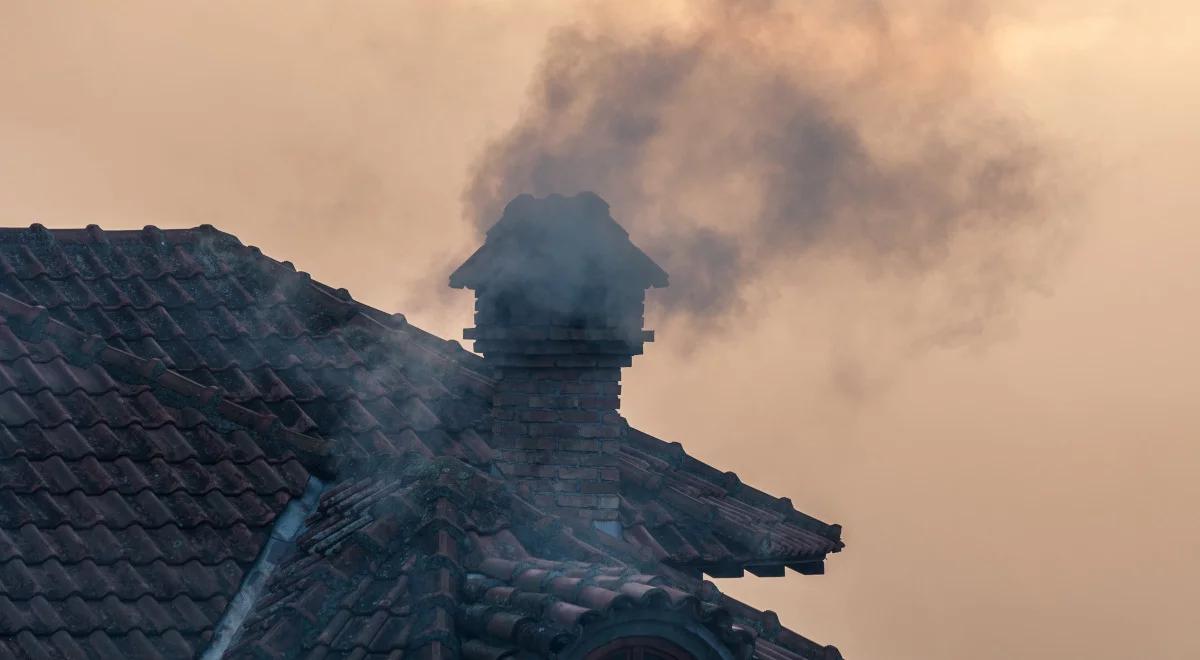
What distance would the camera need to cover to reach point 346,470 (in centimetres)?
1051

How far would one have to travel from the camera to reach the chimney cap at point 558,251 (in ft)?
37.0

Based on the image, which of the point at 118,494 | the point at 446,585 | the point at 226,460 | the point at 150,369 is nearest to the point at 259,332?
the point at 150,369

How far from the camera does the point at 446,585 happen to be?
27.4ft

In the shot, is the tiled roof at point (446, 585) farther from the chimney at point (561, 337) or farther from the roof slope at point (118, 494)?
the chimney at point (561, 337)

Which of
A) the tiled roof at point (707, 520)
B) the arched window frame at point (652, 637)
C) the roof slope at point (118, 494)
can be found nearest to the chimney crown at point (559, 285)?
the tiled roof at point (707, 520)

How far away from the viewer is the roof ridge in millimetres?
10547

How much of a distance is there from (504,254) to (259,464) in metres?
2.30

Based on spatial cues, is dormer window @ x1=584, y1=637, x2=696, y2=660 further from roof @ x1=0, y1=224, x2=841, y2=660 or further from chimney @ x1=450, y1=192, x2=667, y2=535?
chimney @ x1=450, y1=192, x2=667, y2=535

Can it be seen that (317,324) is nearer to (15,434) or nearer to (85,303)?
(85,303)

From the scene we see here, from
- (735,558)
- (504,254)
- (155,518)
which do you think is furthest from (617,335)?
(155,518)

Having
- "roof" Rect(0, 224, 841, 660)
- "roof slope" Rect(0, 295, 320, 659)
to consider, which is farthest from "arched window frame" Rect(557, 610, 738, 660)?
"roof slope" Rect(0, 295, 320, 659)

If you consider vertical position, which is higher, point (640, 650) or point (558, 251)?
point (558, 251)

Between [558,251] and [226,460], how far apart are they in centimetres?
267

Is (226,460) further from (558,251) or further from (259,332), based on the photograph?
(558,251)
